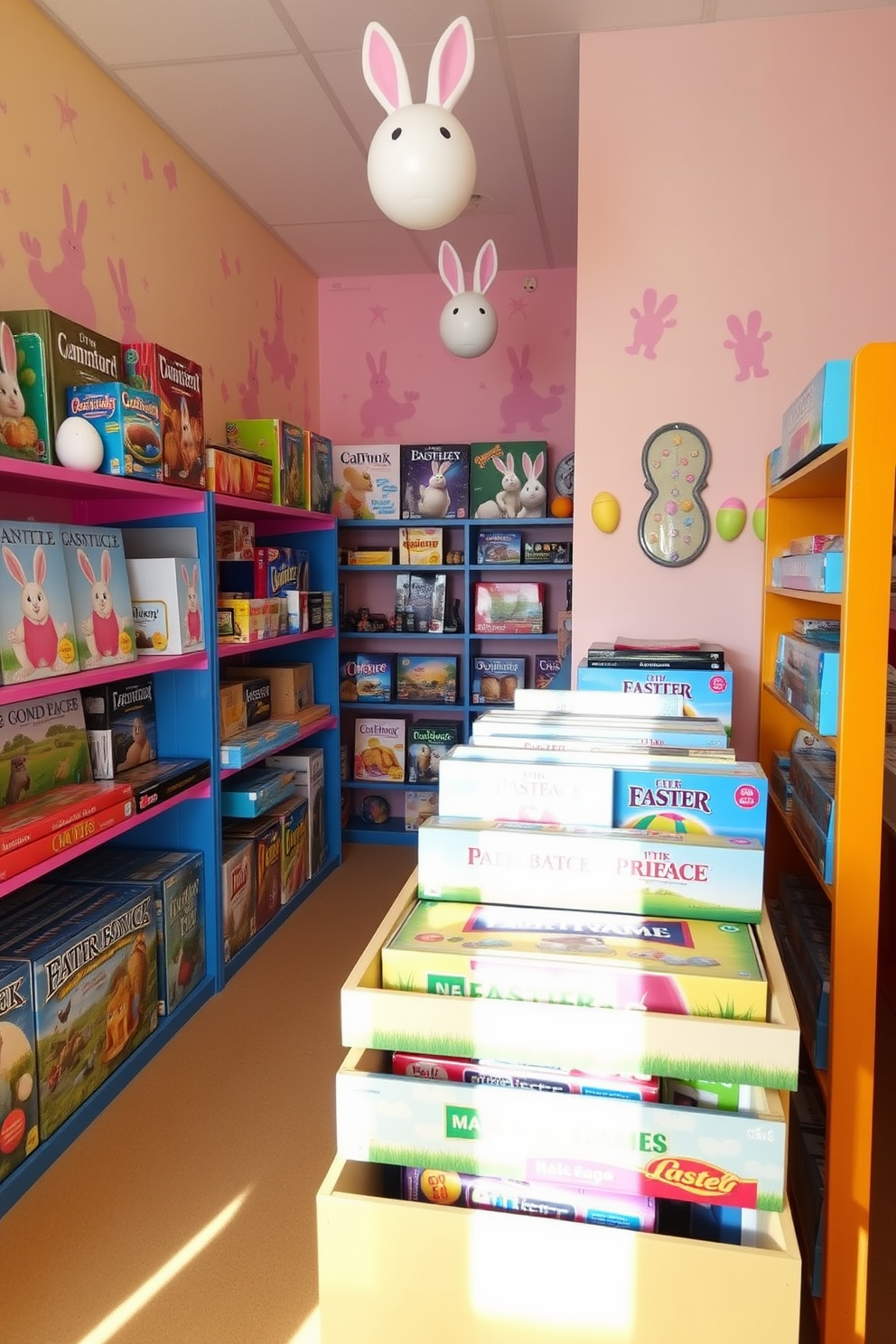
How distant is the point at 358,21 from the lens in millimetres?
2416

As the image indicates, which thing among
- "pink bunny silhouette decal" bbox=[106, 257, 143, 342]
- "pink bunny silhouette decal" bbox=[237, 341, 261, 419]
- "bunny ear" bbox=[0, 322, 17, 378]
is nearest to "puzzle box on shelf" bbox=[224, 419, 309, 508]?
"pink bunny silhouette decal" bbox=[237, 341, 261, 419]

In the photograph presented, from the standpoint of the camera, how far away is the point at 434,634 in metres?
4.24

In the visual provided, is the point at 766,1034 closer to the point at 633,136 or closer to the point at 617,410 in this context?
the point at 617,410

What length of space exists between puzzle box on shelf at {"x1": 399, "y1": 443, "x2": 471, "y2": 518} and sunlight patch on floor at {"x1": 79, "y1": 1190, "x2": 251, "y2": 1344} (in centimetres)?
301

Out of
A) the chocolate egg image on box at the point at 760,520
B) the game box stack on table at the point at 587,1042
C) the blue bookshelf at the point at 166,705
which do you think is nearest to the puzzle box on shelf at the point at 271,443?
the blue bookshelf at the point at 166,705

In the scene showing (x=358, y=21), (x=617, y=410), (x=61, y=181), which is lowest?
(x=617, y=410)

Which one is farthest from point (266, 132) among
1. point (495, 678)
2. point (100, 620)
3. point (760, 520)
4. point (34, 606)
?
point (495, 678)

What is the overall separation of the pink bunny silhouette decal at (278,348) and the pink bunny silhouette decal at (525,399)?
3.39 feet

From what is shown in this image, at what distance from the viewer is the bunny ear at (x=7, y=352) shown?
1.99 m

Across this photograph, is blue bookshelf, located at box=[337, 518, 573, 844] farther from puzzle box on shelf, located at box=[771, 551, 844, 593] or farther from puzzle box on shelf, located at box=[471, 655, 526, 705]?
puzzle box on shelf, located at box=[771, 551, 844, 593]

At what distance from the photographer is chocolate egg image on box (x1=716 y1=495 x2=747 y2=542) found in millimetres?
2506

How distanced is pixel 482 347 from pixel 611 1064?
8.76 feet

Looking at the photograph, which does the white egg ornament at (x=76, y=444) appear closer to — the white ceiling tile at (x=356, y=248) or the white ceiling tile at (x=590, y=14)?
the white ceiling tile at (x=590, y=14)

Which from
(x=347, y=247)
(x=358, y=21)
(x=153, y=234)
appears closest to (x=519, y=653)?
(x=347, y=247)
